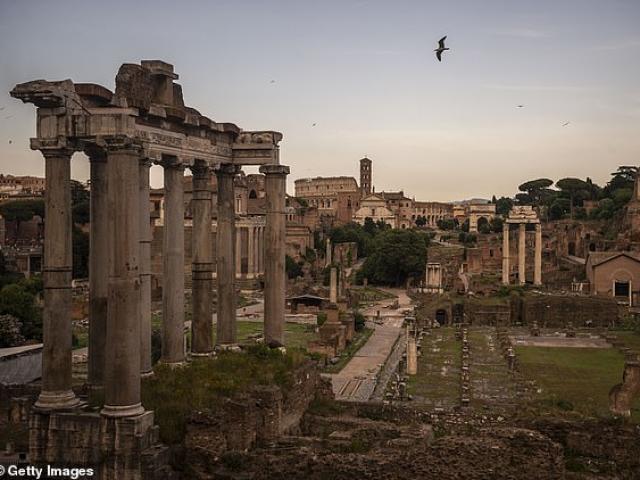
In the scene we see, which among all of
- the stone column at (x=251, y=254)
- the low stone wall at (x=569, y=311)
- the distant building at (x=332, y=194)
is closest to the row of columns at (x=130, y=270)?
the low stone wall at (x=569, y=311)

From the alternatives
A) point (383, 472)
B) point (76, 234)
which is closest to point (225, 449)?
point (383, 472)

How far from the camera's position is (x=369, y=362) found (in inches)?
1451

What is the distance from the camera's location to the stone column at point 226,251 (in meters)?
17.8

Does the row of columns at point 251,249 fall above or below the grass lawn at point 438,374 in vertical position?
above

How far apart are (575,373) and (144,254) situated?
80.6 feet

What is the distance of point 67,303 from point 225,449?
3.65 m

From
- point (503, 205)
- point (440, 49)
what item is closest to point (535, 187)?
point (503, 205)

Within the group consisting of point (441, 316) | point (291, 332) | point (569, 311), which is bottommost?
point (291, 332)

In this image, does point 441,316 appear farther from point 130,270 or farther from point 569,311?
point 130,270

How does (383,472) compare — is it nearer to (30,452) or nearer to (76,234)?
(30,452)

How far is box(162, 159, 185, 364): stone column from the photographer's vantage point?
15586mm

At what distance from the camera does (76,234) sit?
65.7 m

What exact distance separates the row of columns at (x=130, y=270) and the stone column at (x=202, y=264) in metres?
0.02

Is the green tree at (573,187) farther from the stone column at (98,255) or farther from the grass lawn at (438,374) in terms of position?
the stone column at (98,255)
